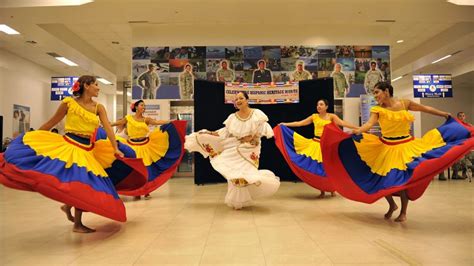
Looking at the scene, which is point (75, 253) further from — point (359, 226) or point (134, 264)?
point (359, 226)

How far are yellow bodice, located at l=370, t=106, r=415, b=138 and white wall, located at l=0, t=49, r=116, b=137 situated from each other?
12401 millimetres

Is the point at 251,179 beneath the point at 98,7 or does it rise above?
beneath

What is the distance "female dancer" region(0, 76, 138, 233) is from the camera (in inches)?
125

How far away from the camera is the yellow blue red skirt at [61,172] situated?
3.17 metres

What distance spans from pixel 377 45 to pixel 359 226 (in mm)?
7491

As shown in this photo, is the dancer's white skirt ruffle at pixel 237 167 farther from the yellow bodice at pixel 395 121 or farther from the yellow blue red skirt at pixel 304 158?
the yellow bodice at pixel 395 121

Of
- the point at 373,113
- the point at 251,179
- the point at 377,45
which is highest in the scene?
the point at 377,45

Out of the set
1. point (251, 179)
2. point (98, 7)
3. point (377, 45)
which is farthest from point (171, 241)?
point (377, 45)

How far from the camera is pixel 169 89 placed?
10273 mm

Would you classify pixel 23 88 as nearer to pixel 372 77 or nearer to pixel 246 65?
pixel 246 65

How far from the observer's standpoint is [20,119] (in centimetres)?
1358

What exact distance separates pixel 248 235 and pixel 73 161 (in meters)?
1.79

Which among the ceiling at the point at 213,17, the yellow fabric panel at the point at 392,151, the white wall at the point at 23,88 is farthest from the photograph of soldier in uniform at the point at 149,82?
the yellow fabric panel at the point at 392,151

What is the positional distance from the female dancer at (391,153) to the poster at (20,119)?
1199cm
